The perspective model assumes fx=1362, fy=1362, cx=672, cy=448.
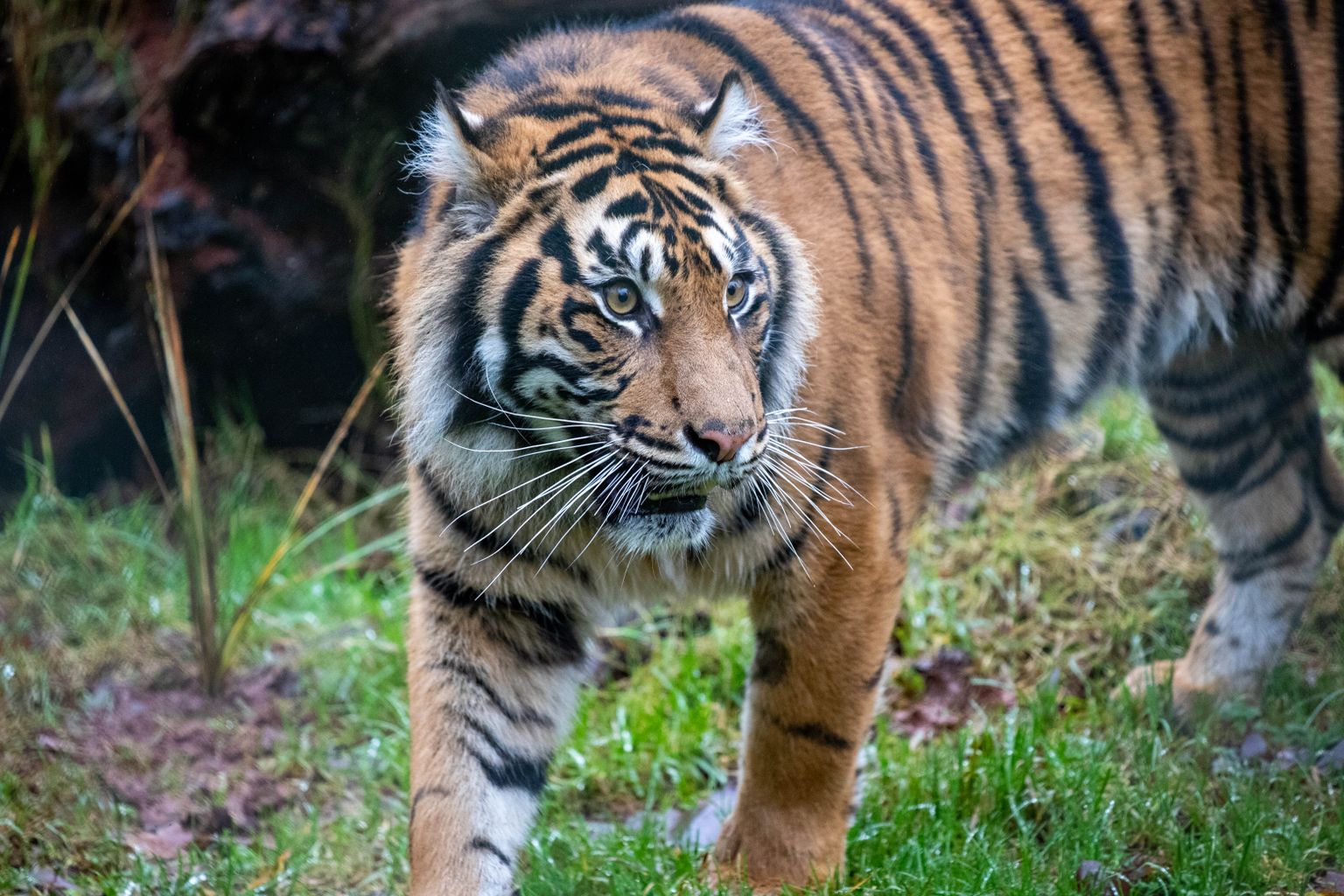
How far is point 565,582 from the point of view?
288 cm

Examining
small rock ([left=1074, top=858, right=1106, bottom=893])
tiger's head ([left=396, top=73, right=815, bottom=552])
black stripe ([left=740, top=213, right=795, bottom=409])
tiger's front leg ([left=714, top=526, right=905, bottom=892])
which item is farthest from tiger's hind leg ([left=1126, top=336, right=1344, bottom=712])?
tiger's head ([left=396, top=73, right=815, bottom=552])

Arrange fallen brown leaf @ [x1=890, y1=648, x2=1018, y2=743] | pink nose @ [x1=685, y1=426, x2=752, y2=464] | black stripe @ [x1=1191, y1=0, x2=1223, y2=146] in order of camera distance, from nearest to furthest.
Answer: pink nose @ [x1=685, y1=426, x2=752, y2=464] < black stripe @ [x1=1191, y1=0, x2=1223, y2=146] < fallen brown leaf @ [x1=890, y1=648, x2=1018, y2=743]

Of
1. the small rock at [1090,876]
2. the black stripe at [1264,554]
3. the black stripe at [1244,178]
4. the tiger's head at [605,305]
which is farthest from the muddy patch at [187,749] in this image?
the black stripe at [1244,178]

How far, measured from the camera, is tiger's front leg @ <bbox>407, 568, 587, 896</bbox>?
8.97 ft

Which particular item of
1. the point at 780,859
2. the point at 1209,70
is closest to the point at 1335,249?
the point at 1209,70

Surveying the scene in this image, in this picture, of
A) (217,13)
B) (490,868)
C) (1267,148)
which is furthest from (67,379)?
(1267,148)

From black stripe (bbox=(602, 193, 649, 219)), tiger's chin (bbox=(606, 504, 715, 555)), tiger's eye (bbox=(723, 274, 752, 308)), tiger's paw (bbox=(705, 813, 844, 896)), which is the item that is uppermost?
black stripe (bbox=(602, 193, 649, 219))

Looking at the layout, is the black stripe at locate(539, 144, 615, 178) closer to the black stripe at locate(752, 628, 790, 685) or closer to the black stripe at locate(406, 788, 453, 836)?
the black stripe at locate(752, 628, 790, 685)

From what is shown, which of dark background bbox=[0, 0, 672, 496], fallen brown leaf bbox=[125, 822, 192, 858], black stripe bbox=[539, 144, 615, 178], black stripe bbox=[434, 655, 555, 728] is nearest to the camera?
black stripe bbox=[539, 144, 615, 178]

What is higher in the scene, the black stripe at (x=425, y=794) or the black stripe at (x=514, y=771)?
the black stripe at (x=425, y=794)

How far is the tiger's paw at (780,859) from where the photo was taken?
289 cm

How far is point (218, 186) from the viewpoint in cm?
494

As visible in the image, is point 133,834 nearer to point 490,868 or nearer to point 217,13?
point 490,868

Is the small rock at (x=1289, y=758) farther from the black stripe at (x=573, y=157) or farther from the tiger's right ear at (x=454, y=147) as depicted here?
the tiger's right ear at (x=454, y=147)
